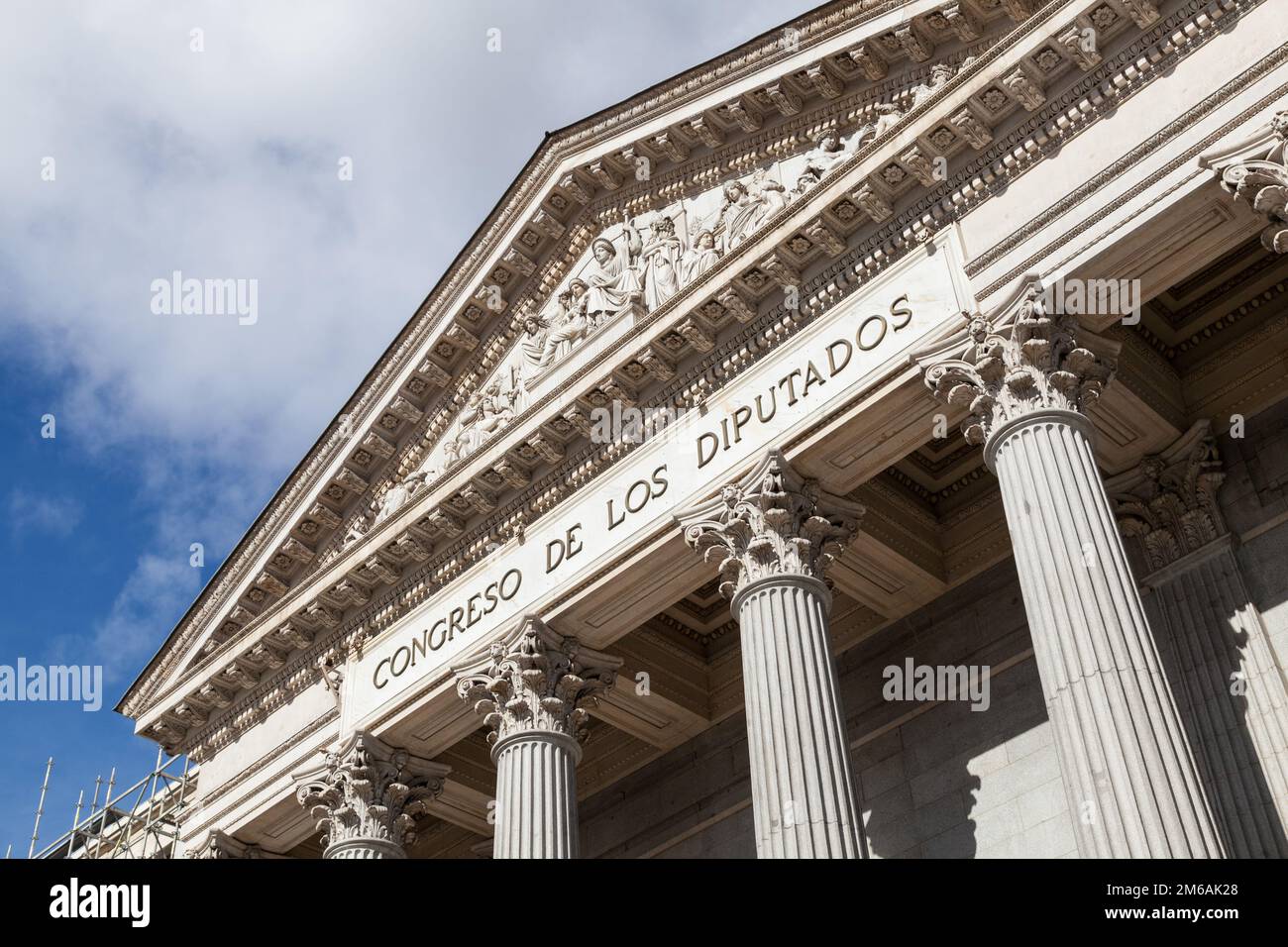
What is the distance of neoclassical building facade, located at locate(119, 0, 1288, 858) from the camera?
1596 cm

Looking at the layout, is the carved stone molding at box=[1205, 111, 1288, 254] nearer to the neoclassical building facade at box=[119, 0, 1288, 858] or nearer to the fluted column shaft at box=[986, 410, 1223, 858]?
the neoclassical building facade at box=[119, 0, 1288, 858]

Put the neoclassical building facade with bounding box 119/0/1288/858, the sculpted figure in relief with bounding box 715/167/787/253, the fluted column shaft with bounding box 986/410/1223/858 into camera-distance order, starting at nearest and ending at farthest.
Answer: the fluted column shaft with bounding box 986/410/1223/858 < the neoclassical building facade with bounding box 119/0/1288/858 < the sculpted figure in relief with bounding box 715/167/787/253

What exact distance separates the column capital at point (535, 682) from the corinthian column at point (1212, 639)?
741 cm

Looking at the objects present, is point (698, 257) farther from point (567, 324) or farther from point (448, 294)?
point (448, 294)

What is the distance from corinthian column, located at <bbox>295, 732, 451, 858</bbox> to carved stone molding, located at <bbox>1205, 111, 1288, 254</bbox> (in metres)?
14.0

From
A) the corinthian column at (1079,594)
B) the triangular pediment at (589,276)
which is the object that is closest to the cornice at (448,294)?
the triangular pediment at (589,276)

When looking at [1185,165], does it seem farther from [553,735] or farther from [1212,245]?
[553,735]

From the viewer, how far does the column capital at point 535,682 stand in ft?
65.7

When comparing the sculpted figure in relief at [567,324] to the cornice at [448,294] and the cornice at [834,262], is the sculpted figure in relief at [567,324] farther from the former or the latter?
the cornice at [834,262]

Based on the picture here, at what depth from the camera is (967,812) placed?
64.6 ft

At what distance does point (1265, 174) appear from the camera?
14.9 m

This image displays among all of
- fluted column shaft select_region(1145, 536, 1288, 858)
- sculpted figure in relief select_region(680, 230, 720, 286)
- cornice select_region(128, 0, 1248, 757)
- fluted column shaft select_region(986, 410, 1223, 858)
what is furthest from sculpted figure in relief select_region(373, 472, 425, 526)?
fluted column shaft select_region(1145, 536, 1288, 858)

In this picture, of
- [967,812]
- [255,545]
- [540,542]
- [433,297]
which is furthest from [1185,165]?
[255,545]
